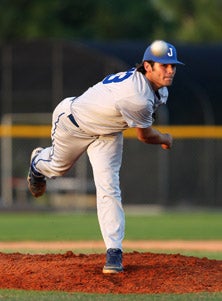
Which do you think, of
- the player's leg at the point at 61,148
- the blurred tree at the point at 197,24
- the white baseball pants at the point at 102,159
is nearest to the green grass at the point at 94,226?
the player's leg at the point at 61,148

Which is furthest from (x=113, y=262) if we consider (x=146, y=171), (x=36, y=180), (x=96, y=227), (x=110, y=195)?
(x=146, y=171)

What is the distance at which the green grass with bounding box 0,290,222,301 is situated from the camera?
7.06 metres

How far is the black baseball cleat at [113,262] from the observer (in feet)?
25.9

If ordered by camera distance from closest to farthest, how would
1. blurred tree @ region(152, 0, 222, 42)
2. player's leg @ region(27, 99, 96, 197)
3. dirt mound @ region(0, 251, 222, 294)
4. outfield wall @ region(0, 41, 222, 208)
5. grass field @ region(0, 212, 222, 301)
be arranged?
1. dirt mound @ region(0, 251, 222, 294)
2. player's leg @ region(27, 99, 96, 197)
3. grass field @ region(0, 212, 222, 301)
4. outfield wall @ region(0, 41, 222, 208)
5. blurred tree @ region(152, 0, 222, 42)

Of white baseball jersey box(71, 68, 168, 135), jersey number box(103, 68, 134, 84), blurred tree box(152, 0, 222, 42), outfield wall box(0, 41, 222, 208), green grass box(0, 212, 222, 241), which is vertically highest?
blurred tree box(152, 0, 222, 42)

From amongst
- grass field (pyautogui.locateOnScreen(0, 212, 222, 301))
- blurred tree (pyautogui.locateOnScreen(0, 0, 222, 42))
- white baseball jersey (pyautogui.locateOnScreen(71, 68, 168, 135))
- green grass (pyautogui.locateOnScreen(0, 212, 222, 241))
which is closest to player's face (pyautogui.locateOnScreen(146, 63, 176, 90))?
white baseball jersey (pyautogui.locateOnScreen(71, 68, 168, 135))

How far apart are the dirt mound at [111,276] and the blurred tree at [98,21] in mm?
27391

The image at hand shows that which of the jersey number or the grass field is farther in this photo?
the grass field

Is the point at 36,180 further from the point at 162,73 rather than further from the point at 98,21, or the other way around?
the point at 98,21

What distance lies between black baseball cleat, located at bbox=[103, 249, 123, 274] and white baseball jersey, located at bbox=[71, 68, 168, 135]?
35.7 inches

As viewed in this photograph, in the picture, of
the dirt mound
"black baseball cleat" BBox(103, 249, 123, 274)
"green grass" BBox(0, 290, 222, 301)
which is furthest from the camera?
"black baseball cleat" BBox(103, 249, 123, 274)

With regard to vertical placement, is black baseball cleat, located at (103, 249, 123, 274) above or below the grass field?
above

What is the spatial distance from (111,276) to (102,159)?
2.94 ft

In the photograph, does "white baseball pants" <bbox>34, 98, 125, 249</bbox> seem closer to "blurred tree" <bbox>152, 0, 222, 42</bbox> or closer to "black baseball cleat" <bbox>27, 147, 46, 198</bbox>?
"black baseball cleat" <bbox>27, 147, 46, 198</bbox>
